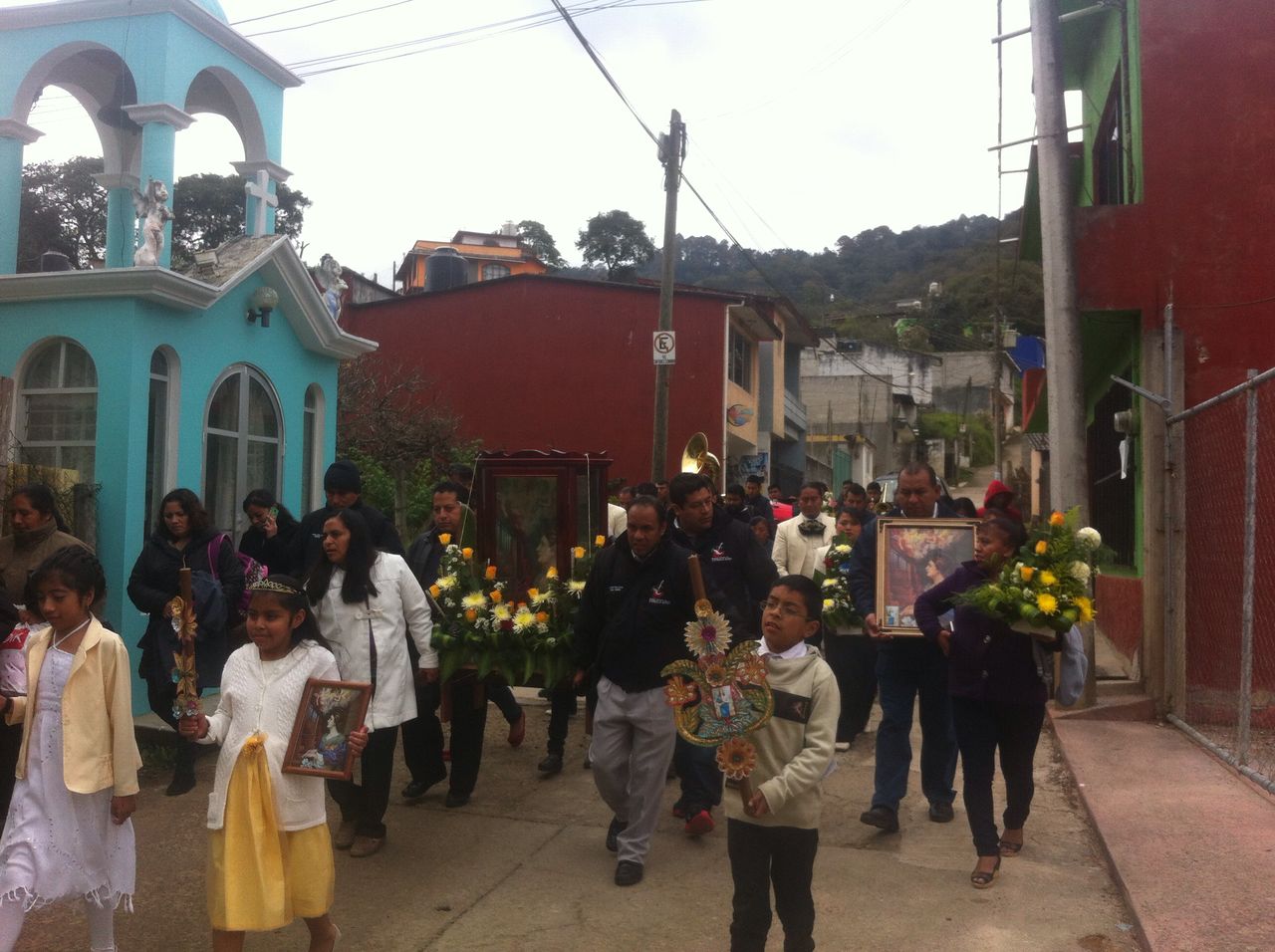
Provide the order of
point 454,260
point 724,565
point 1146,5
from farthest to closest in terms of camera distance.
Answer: point 454,260 → point 1146,5 → point 724,565

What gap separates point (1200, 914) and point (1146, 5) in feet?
23.6

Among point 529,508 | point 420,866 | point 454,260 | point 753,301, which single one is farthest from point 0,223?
point 454,260

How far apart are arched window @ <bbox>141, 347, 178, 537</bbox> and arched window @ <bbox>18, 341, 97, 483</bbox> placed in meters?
0.40

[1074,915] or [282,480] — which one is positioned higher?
[282,480]

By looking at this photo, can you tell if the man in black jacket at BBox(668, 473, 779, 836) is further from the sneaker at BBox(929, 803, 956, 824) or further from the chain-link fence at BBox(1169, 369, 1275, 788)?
the chain-link fence at BBox(1169, 369, 1275, 788)

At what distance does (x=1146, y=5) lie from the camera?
907cm

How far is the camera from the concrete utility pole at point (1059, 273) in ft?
29.3

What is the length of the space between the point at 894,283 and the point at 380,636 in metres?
72.8

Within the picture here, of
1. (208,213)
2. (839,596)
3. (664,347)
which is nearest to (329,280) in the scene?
(664,347)

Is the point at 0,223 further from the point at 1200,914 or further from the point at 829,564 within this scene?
the point at 1200,914

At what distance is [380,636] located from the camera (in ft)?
18.4

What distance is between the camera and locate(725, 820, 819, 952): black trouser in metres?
3.96

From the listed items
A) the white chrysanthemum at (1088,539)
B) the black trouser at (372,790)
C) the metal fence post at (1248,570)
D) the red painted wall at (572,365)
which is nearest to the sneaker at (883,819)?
the white chrysanthemum at (1088,539)

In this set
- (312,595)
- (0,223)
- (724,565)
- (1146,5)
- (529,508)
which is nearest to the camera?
(312,595)
